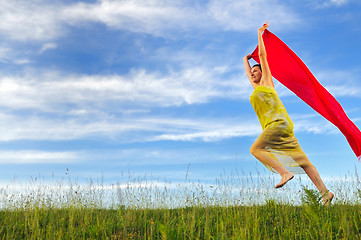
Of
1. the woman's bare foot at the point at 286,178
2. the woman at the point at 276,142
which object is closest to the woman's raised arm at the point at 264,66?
the woman at the point at 276,142

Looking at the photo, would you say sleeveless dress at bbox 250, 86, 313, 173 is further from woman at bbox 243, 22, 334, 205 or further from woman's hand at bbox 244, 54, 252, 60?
woman's hand at bbox 244, 54, 252, 60

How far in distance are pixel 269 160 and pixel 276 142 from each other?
0.41m

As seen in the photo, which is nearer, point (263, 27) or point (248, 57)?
point (263, 27)

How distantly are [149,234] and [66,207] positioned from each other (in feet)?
11.6

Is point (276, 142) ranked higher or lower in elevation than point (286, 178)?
higher

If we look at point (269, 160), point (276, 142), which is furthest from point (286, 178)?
point (276, 142)

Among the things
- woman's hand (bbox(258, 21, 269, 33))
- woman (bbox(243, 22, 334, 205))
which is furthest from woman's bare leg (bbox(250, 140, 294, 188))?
woman's hand (bbox(258, 21, 269, 33))

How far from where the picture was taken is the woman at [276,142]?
6.39 meters

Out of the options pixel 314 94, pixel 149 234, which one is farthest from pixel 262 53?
pixel 149 234

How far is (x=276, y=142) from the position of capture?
6.46m

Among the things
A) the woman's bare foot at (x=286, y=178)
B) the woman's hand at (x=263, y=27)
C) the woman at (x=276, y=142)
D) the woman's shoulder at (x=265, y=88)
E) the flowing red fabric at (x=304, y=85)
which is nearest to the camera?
the woman's bare foot at (x=286, y=178)

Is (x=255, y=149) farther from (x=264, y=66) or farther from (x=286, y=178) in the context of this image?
(x=264, y=66)

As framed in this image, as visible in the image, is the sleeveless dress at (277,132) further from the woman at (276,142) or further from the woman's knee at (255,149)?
the woman's knee at (255,149)

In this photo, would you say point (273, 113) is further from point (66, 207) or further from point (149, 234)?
point (66, 207)
